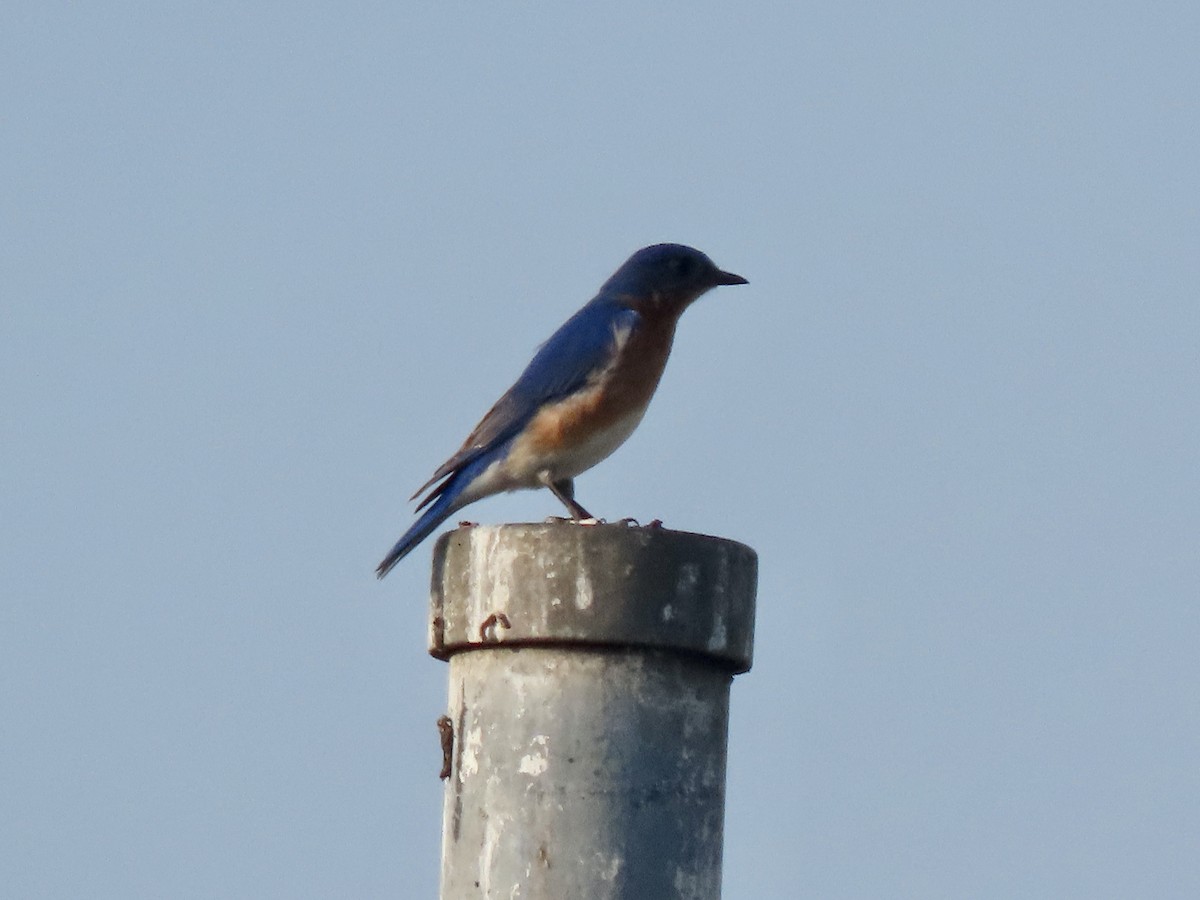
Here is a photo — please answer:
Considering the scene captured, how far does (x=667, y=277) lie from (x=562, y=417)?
4.68 feet

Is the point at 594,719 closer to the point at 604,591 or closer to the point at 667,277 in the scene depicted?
the point at 604,591

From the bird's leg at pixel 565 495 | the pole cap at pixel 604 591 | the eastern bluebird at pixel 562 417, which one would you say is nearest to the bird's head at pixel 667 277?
the eastern bluebird at pixel 562 417

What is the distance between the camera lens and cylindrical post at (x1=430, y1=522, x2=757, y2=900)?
16.8ft

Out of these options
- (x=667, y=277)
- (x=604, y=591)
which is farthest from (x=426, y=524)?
(x=604, y=591)

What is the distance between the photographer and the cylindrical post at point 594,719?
201 inches

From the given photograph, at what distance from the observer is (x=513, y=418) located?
8570 mm

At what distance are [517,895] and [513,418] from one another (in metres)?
3.66

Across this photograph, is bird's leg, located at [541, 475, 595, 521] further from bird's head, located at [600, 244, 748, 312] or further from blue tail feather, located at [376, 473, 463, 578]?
bird's head, located at [600, 244, 748, 312]

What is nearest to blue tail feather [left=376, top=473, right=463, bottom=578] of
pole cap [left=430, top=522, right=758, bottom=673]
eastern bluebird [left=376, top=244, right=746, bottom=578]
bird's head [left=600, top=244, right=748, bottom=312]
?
eastern bluebird [left=376, top=244, right=746, bottom=578]

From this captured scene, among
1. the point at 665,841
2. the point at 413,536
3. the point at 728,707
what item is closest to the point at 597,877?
the point at 665,841

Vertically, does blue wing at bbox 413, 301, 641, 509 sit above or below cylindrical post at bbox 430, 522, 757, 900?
above

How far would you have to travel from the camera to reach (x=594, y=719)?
5164mm

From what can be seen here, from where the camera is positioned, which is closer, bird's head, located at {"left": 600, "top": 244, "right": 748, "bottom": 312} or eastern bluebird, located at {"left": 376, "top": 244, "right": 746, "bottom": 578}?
eastern bluebird, located at {"left": 376, "top": 244, "right": 746, "bottom": 578}

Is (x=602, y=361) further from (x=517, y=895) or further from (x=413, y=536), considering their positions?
(x=517, y=895)
